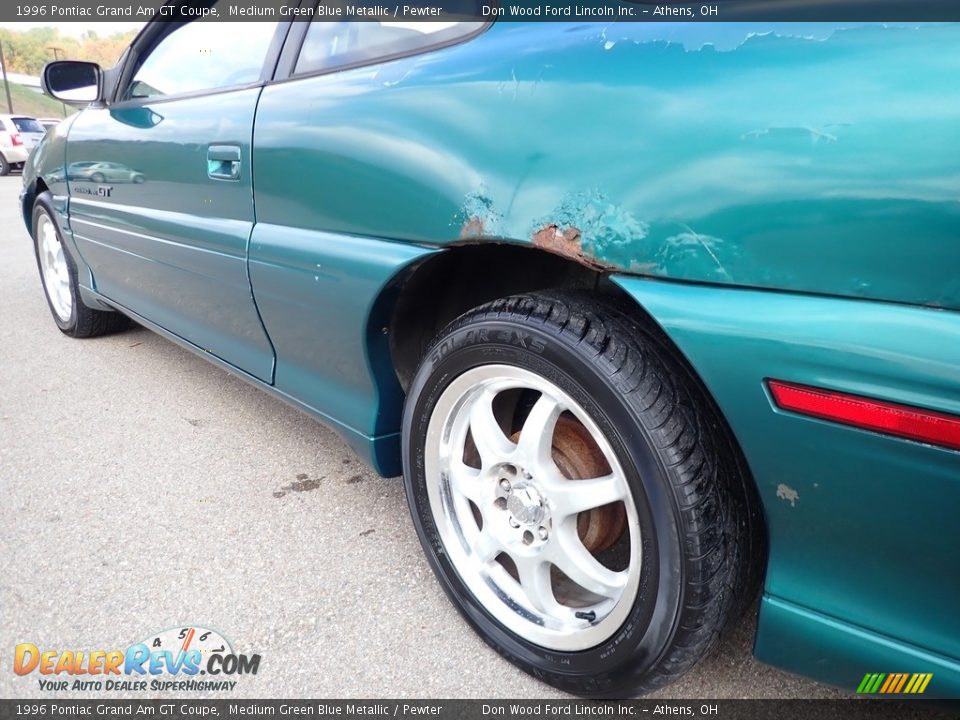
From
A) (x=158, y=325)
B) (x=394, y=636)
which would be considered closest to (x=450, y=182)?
(x=394, y=636)

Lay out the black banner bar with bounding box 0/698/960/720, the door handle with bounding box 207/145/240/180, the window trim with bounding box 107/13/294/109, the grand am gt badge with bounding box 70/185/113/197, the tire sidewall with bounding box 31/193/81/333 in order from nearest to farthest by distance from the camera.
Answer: the black banner bar with bounding box 0/698/960/720
the door handle with bounding box 207/145/240/180
the window trim with bounding box 107/13/294/109
the grand am gt badge with bounding box 70/185/113/197
the tire sidewall with bounding box 31/193/81/333

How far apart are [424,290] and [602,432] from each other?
68cm

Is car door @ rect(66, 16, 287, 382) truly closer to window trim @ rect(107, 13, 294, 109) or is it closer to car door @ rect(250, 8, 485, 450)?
window trim @ rect(107, 13, 294, 109)

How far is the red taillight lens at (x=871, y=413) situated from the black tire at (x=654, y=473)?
0.68 ft

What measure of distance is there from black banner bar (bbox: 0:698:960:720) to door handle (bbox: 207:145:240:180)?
55.5 inches

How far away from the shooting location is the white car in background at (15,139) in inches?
691

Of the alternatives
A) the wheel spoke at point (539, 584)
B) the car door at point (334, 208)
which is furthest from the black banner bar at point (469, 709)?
the car door at point (334, 208)

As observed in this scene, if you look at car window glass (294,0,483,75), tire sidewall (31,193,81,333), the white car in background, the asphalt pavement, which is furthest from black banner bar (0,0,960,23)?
Result: the white car in background

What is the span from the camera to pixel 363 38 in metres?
1.81

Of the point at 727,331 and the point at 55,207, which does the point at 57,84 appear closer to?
the point at 55,207

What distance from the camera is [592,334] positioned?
1.32m

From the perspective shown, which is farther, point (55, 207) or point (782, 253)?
point (55, 207)

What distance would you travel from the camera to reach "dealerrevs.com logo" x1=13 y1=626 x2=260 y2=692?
1.61m

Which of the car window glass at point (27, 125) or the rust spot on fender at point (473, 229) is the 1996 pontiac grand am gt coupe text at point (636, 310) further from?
the car window glass at point (27, 125)
